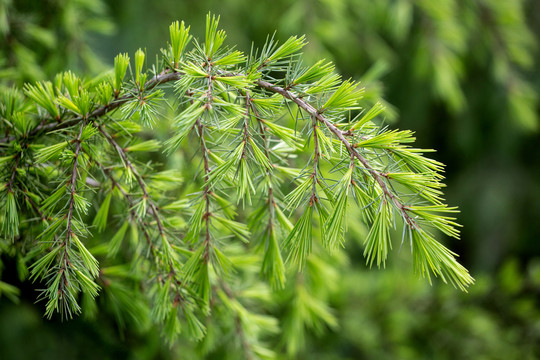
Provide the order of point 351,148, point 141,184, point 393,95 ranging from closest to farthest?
point 351,148 → point 141,184 → point 393,95

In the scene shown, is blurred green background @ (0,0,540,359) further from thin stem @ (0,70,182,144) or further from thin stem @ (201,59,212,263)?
thin stem @ (201,59,212,263)

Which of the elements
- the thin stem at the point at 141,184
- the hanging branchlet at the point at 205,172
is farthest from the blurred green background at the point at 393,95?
the thin stem at the point at 141,184

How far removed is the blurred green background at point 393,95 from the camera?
138 centimetres

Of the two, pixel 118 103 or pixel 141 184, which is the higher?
pixel 118 103

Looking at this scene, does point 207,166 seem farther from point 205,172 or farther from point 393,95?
point 393,95

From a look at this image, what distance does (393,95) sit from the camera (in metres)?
3.00

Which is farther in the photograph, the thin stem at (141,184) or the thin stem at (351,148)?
the thin stem at (141,184)

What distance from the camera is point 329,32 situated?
1790 millimetres

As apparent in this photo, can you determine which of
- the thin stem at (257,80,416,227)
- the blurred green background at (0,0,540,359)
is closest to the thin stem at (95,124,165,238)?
the thin stem at (257,80,416,227)

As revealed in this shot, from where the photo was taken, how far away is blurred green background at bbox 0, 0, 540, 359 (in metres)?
1.38

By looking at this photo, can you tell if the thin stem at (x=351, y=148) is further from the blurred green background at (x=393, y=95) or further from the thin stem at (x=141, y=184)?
the blurred green background at (x=393, y=95)

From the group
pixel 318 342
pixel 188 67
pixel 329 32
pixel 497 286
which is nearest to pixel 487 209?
pixel 497 286

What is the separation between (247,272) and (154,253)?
1.75 feet

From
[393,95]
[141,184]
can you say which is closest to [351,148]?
[141,184]
